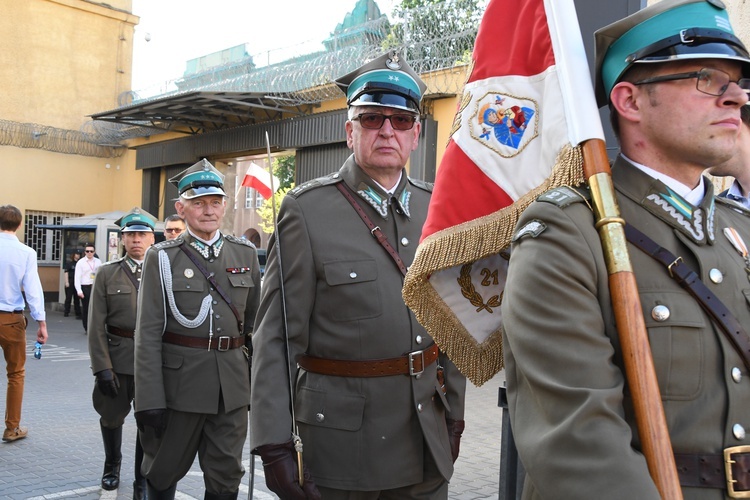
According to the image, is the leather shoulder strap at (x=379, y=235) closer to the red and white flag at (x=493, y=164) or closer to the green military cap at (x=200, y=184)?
the red and white flag at (x=493, y=164)

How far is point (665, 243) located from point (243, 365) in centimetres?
348

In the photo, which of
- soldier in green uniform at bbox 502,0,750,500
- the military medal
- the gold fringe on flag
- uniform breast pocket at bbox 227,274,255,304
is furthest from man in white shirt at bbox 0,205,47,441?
the military medal

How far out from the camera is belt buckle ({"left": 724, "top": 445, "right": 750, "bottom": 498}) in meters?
1.64

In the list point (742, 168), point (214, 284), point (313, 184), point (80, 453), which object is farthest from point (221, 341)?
point (742, 168)

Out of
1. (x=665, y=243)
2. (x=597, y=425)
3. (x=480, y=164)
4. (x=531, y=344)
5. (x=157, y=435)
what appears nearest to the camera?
(x=597, y=425)

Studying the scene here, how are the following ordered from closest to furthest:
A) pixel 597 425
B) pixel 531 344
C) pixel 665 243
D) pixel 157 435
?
pixel 597 425
pixel 531 344
pixel 665 243
pixel 157 435

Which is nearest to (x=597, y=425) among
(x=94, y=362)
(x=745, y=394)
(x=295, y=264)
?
(x=745, y=394)

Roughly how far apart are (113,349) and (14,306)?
2.00 meters

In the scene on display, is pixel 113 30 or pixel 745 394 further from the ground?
pixel 113 30

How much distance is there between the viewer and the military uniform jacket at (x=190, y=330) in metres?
4.54

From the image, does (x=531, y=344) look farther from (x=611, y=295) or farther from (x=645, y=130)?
(x=645, y=130)

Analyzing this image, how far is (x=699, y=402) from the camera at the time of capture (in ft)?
5.53

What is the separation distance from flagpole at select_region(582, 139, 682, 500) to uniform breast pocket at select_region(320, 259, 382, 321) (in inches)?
54.9

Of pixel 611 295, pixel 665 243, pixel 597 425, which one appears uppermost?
pixel 665 243
